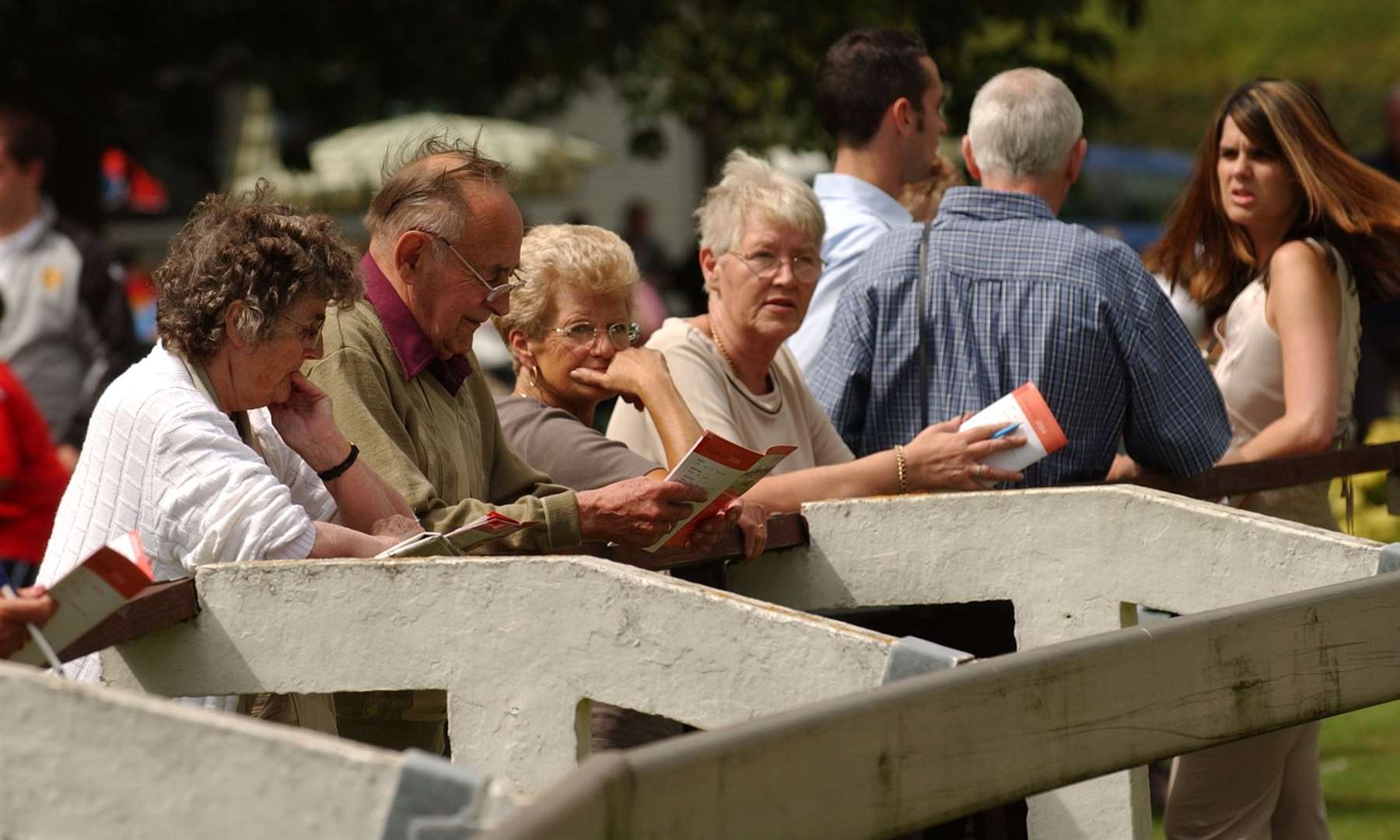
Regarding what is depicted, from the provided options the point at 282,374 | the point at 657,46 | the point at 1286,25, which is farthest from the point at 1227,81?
the point at 282,374

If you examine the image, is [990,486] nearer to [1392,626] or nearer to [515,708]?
[1392,626]

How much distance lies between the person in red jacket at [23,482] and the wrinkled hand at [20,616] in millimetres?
3540

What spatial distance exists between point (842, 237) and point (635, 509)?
2.13m

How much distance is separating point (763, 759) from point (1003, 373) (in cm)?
253

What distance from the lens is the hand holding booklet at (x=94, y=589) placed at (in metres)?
2.38

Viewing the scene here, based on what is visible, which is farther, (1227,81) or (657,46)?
(1227,81)

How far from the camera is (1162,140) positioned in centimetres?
3381

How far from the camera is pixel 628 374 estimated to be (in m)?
4.14

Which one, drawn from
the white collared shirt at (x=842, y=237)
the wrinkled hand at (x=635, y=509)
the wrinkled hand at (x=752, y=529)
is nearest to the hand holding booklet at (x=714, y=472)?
the wrinkled hand at (x=635, y=509)

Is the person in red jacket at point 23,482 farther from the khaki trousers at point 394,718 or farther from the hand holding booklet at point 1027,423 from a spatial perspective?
the hand holding booklet at point 1027,423

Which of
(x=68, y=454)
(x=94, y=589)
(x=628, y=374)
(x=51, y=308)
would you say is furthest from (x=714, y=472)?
(x=51, y=308)

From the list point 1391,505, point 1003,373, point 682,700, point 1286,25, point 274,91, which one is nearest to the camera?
point 682,700

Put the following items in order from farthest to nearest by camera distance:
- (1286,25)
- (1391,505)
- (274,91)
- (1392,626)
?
1. (1286,25)
2. (274,91)
3. (1391,505)
4. (1392,626)

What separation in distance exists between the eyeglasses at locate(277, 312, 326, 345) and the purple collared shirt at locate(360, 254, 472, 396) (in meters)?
0.39
